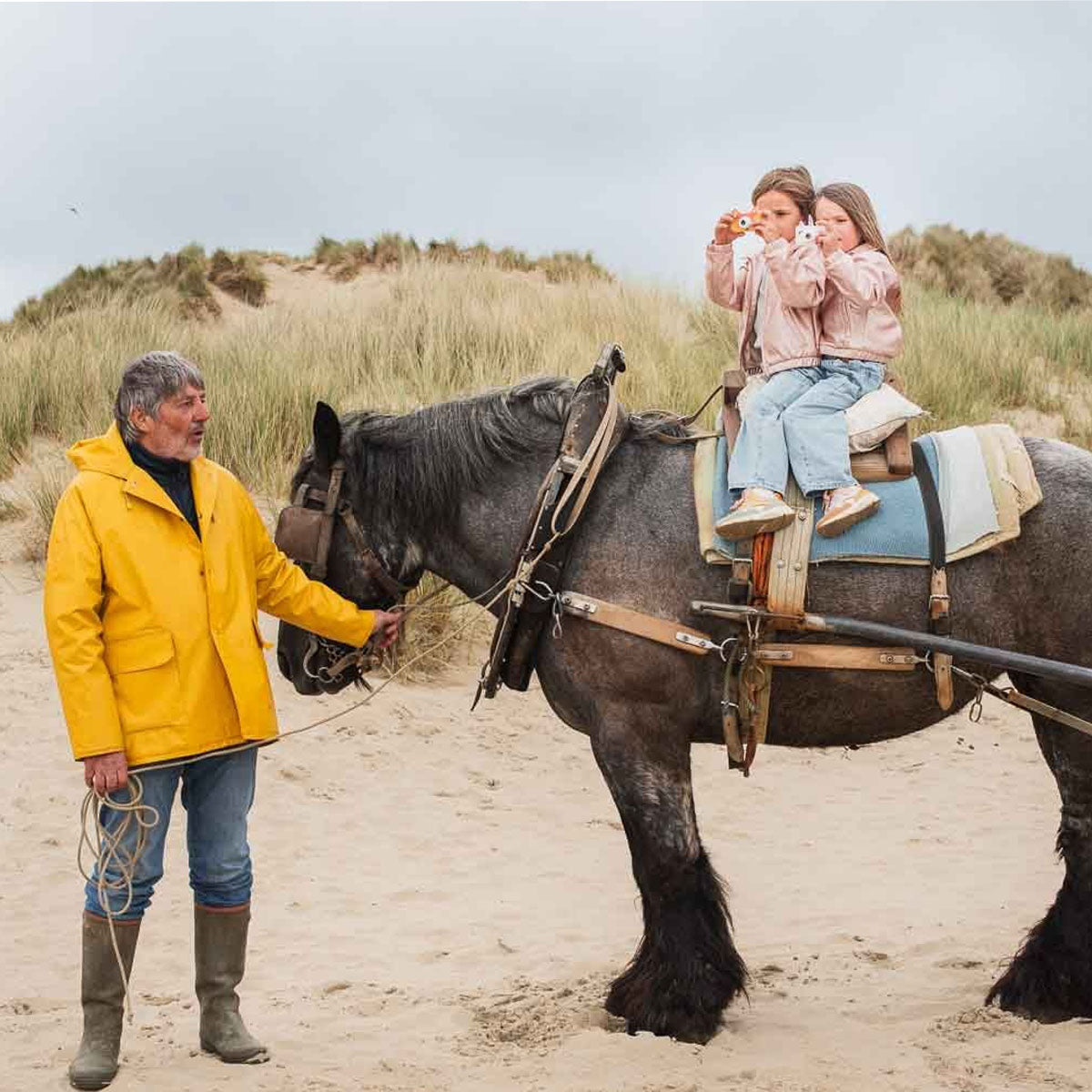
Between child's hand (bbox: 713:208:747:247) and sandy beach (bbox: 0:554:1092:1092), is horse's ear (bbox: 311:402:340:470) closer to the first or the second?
child's hand (bbox: 713:208:747:247)

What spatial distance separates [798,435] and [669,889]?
1285mm

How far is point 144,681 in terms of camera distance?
12.3 ft

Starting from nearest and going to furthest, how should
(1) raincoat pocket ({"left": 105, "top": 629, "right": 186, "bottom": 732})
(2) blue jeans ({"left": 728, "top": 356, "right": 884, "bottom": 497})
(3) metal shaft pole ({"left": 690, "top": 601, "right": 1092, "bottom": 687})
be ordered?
(3) metal shaft pole ({"left": 690, "top": 601, "right": 1092, "bottom": 687}) → (1) raincoat pocket ({"left": 105, "top": 629, "right": 186, "bottom": 732}) → (2) blue jeans ({"left": 728, "top": 356, "right": 884, "bottom": 497})

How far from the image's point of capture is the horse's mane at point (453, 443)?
418 centimetres

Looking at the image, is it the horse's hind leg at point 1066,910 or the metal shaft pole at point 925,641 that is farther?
the horse's hind leg at point 1066,910

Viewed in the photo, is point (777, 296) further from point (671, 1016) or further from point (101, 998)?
point (101, 998)

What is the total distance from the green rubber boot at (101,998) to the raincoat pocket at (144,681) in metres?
0.58

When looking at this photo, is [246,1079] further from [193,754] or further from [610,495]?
[610,495]

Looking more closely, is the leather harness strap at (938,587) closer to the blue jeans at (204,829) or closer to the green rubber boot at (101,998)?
the blue jeans at (204,829)

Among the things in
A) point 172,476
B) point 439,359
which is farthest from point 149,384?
point 439,359

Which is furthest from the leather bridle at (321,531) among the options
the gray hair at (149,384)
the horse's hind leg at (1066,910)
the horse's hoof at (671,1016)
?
the horse's hind leg at (1066,910)

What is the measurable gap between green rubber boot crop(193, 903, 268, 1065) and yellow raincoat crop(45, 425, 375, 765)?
57 centimetres

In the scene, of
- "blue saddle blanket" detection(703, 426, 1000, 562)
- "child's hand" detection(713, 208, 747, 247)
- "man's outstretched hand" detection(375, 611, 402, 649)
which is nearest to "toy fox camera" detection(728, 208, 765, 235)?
"child's hand" detection(713, 208, 747, 247)

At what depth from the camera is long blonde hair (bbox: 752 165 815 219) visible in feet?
13.6
